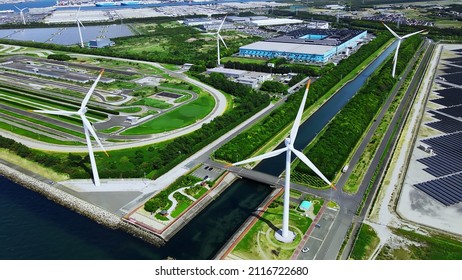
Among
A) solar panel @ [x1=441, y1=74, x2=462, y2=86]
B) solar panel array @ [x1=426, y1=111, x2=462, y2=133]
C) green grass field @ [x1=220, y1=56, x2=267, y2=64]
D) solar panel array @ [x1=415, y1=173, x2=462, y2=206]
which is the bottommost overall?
solar panel array @ [x1=415, y1=173, x2=462, y2=206]

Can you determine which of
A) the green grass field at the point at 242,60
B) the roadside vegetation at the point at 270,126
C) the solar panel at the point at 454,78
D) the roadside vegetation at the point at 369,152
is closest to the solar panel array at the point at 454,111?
the roadside vegetation at the point at 369,152

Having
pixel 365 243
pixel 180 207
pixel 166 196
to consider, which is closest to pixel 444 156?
pixel 365 243

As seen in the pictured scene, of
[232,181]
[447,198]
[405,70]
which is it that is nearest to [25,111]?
[232,181]

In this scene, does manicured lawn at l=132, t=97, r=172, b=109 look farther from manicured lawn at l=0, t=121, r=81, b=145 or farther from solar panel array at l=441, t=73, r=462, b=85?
solar panel array at l=441, t=73, r=462, b=85

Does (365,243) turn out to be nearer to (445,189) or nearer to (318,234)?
(318,234)

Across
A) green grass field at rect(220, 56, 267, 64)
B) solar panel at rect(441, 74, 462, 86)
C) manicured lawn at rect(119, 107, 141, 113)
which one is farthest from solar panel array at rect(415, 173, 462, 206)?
green grass field at rect(220, 56, 267, 64)

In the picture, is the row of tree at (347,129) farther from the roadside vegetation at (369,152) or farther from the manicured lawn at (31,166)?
the manicured lawn at (31,166)

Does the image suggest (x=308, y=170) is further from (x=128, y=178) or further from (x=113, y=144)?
(x=113, y=144)
